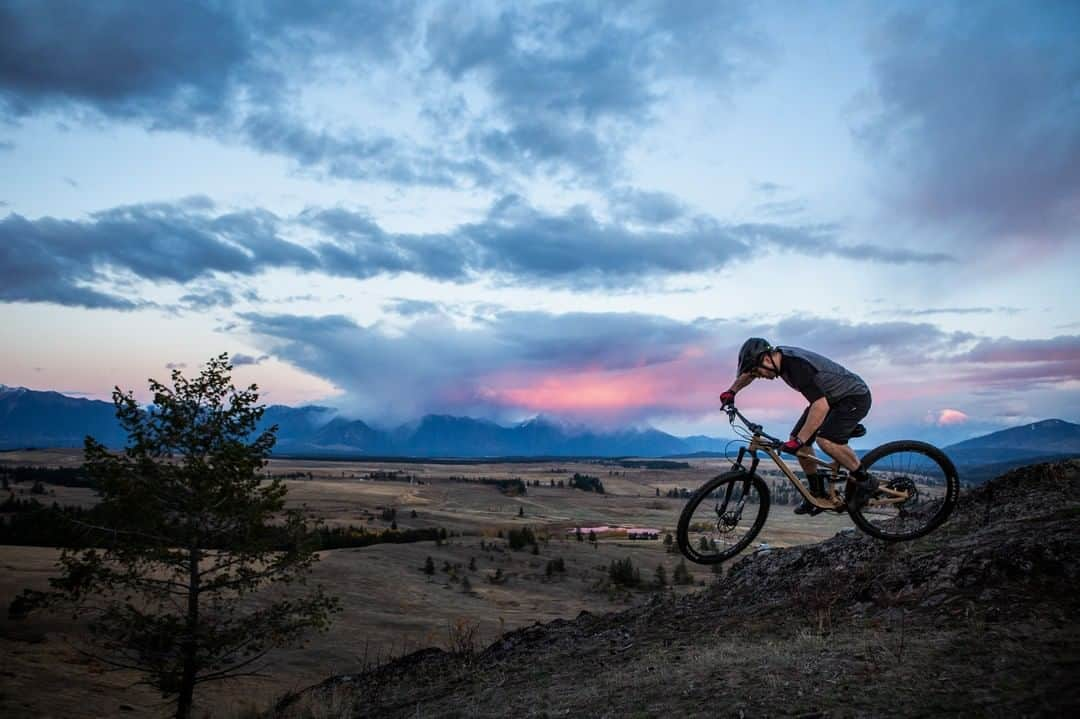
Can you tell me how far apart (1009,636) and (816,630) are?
2854 millimetres

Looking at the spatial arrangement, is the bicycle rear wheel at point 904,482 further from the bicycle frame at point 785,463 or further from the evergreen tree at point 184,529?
the evergreen tree at point 184,529

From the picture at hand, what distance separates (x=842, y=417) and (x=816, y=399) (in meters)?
0.54

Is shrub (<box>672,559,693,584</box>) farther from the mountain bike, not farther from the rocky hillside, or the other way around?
the mountain bike

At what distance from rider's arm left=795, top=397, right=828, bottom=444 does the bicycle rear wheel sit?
126 cm

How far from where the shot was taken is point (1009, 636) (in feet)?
25.0

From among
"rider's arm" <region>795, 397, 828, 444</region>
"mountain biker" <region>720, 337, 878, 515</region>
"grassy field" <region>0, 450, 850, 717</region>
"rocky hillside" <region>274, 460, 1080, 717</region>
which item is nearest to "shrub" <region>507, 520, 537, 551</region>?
"grassy field" <region>0, 450, 850, 717</region>

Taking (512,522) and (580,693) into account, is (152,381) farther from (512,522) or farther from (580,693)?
(512,522)

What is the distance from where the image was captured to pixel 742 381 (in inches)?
373

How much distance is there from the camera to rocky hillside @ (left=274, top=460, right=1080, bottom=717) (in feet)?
22.1

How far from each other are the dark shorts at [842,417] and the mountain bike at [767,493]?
22cm

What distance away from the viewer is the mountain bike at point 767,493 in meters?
9.54

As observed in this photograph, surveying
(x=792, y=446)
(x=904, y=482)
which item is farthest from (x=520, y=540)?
(x=792, y=446)

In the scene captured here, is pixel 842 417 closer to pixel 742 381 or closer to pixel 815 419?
pixel 815 419

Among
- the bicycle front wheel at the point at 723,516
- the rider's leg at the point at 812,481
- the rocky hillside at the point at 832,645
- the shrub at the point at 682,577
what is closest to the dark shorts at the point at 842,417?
the rider's leg at the point at 812,481
